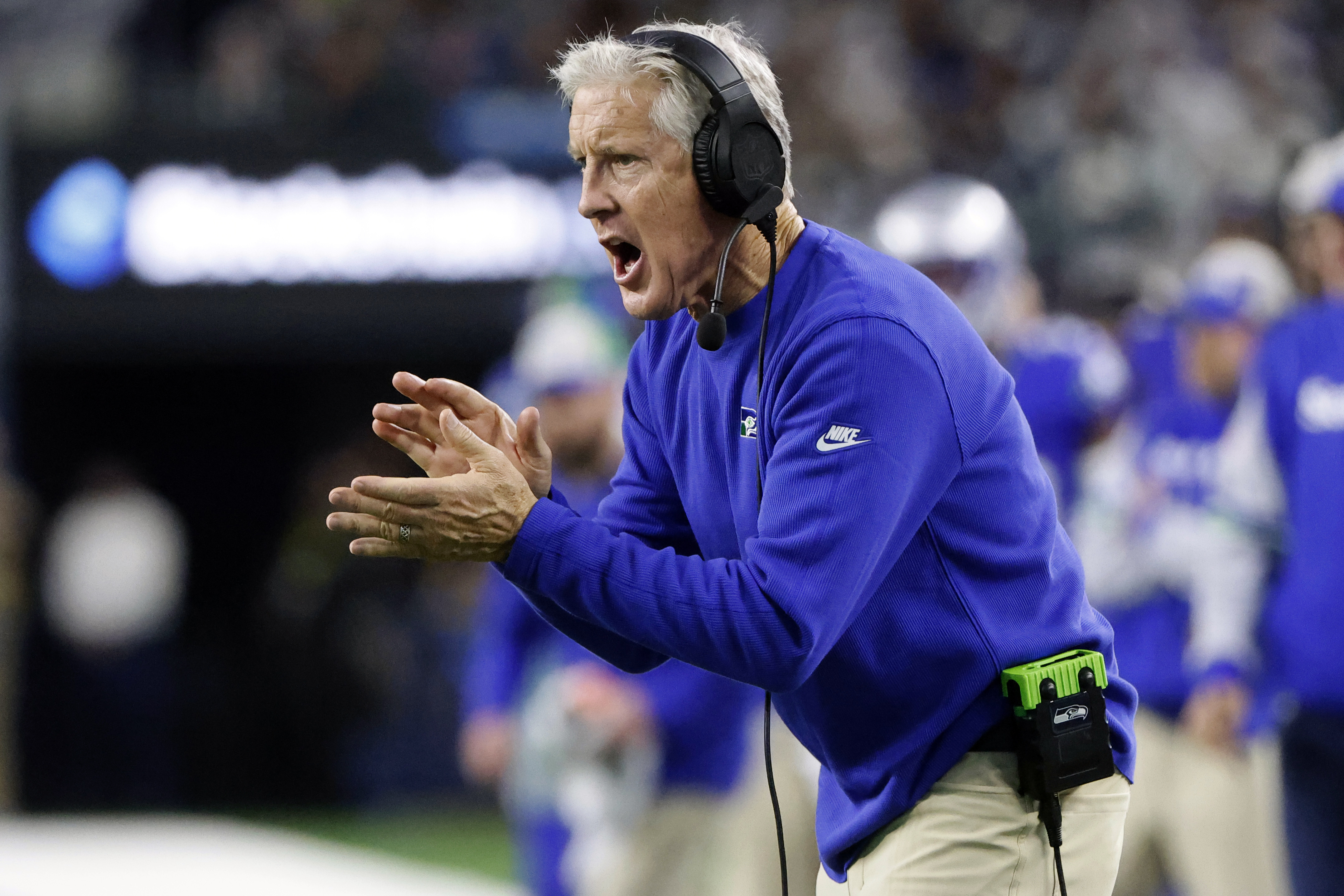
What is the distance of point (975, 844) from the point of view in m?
2.32

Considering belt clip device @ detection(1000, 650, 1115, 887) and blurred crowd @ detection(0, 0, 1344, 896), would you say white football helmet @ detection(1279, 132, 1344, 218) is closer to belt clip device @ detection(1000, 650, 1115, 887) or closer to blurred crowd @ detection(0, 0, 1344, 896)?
blurred crowd @ detection(0, 0, 1344, 896)

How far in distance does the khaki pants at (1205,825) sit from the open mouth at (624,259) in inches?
123

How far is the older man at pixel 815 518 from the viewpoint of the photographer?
2020 millimetres

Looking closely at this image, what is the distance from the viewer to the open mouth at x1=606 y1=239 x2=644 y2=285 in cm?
231

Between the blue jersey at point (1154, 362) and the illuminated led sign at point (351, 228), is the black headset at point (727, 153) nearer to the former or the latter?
the blue jersey at point (1154, 362)

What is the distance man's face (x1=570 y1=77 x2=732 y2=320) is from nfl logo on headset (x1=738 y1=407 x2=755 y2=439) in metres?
0.17

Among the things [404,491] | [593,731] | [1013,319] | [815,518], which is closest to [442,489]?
[404,491]

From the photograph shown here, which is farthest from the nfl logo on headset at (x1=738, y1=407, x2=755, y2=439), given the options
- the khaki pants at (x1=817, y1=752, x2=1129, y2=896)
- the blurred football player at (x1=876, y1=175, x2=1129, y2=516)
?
the blurred football player at (x1=876, y1=175, x2=1129, y2=516)

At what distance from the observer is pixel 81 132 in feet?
31.5

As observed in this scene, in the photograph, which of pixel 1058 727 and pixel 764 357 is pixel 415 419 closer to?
pixel 764 357

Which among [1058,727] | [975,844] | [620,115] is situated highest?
[620,115]

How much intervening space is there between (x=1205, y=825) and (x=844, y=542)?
11.3 ft

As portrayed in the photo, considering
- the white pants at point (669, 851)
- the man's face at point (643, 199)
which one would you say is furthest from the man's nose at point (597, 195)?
the white pants at point (669, 851)

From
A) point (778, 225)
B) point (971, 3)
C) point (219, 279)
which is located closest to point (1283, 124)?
point (971, 3)
